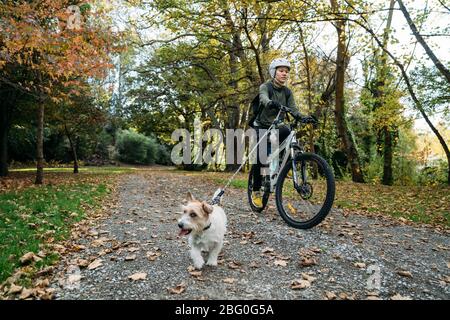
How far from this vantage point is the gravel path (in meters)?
3.13

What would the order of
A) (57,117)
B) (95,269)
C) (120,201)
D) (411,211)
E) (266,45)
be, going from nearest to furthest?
(95,269) < (411,211) < (120,201) < (57,117) < (266,45)

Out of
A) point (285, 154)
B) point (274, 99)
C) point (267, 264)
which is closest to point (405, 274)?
point (267, 264)

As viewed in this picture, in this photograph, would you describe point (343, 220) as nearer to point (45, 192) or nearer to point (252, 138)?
point (252, 138)

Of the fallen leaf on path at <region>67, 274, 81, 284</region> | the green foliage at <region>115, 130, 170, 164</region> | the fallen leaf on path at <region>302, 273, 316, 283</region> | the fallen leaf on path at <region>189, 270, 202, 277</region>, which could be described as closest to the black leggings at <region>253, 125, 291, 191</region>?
the fallen leaf on path at <region>302, 273, 316, 283</region>

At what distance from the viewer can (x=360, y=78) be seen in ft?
75.6

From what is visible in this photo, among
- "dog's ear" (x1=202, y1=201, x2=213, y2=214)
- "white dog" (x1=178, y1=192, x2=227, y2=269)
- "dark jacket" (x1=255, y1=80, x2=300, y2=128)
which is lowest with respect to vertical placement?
"white dog" (x1=178, y1=192, x2=227, y2=269)

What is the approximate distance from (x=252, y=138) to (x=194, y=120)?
29.3m

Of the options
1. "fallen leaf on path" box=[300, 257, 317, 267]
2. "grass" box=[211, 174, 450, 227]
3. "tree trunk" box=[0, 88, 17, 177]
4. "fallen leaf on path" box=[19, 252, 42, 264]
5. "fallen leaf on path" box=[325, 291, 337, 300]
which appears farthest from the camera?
"tree trunk" box=[0, 88, 17, 177]

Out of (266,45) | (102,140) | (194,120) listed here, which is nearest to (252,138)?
(266,45)

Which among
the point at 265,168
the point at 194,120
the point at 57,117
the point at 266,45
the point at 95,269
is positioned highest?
the point at 266,45

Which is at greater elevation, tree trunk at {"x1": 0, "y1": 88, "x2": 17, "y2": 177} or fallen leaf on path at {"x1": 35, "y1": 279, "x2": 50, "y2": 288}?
tree trunk at {"x1": 0, "y1": 88, "x2": 17, "y2": 177}

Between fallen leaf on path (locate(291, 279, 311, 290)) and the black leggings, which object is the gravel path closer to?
fallen leaf on path (locate(291, 279, 311, 290))

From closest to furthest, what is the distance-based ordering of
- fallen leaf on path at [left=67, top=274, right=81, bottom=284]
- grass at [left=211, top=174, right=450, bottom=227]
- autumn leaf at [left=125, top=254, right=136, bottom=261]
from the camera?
fallen leaf on path at [left=67, top=274, right=81, bottom=284], autumn leaf at [left=125, top=254, right=136, bottom=261], grass at [left=211, top=174, right=450, bottom=227]

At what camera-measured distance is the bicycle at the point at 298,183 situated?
183 inches
